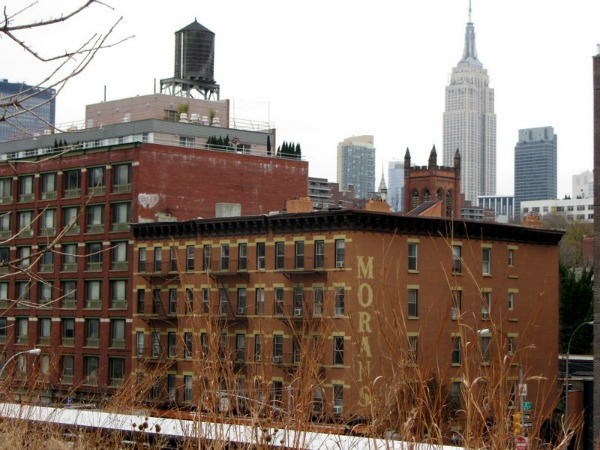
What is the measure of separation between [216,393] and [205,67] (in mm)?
89682

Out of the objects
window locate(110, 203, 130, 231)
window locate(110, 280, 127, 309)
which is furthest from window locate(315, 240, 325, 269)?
window locate(110, 280, 127, 309)

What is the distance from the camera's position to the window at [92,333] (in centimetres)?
7388

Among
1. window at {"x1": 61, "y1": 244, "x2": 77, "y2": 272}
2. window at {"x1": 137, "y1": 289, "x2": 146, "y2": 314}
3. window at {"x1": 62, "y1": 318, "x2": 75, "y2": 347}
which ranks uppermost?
window at {"x1": 61, "y1": 244, "x2": 77, "y2": 272}

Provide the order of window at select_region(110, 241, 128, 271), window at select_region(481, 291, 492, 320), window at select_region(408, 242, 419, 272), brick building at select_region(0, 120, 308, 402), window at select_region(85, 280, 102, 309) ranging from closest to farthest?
window at select_region(481, 291, 492, 320)
window at select_region(408, 242, 419, 272)
brick building at select_region(0, 120, 308, 402)
window at select_region(110, 241, 128, 271)
window at select_region(85, 280, 102, 309)

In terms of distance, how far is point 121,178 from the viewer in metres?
73.9

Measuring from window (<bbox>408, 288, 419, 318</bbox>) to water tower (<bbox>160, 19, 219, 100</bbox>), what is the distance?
4483 cm

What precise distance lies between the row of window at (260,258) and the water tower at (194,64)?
108ft

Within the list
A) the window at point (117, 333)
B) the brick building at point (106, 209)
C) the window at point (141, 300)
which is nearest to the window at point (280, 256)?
the brick building at point (106, 209)

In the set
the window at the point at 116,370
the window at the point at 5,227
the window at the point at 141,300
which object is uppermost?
the window at the point at 5,227

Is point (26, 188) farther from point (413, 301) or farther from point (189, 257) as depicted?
point (413, 301)

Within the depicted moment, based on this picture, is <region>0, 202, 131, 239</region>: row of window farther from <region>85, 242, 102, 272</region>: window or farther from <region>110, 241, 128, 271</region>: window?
<region>110, 241, 128, 271</region>: window

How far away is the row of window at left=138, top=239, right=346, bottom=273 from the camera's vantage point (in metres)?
58.4

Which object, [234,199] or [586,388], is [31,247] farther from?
[586,388]

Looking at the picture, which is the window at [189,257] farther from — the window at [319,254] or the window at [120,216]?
the window at [319,254]
